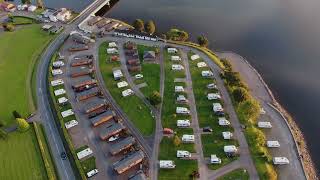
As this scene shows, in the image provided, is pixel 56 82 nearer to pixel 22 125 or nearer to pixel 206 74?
pixel 22 125

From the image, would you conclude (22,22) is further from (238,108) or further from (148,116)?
(238,108)

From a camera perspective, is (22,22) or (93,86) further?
(22,22)


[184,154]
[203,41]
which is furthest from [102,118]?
[203,41]

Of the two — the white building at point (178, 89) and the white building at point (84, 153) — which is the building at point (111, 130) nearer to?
the white building at point (84, 153)

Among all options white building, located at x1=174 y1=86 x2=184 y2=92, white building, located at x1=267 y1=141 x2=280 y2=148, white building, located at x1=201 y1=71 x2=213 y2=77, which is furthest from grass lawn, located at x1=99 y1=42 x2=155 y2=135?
white building, located at x1=267 y1=141 x2=280 y2=148

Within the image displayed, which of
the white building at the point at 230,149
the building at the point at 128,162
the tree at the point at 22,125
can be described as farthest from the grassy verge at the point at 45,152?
the white building at the point at 230,149

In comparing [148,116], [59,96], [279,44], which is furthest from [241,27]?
[59,96]
